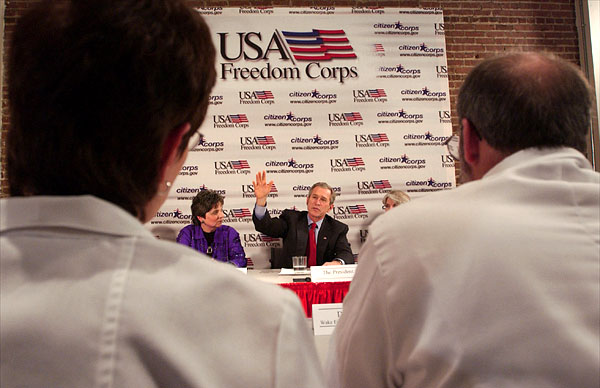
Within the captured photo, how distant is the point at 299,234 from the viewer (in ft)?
16.6

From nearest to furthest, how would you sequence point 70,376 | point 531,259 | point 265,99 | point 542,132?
point 70,376, point 531,259, point 542,132, point 265,99

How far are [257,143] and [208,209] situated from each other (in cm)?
124

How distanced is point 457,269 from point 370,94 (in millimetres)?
5055

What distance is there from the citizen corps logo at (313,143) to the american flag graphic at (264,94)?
0.55 metres

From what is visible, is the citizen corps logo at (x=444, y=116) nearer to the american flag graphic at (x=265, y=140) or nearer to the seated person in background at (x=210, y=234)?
the american flag graphic at (x=265, y=140)

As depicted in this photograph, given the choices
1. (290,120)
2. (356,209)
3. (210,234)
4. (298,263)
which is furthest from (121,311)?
(290,120)

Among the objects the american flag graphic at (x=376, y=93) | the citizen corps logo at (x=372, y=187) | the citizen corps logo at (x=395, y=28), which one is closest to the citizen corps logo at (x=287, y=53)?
the american flag graphic at (x=376, y=93)

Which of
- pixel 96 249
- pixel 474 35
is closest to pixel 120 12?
pixel 96 249

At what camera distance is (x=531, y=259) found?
2.72 feet

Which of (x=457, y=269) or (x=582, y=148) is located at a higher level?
(x=582, y=148)

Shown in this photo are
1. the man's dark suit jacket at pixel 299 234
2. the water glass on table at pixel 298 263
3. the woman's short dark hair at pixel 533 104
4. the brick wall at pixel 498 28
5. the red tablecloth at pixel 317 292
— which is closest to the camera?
the woman's short dark hair at pixel 533 104

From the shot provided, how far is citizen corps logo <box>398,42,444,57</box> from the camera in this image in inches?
227

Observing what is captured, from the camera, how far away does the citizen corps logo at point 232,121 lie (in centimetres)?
559

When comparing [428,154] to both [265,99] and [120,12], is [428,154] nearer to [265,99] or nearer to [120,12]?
[265,99]
